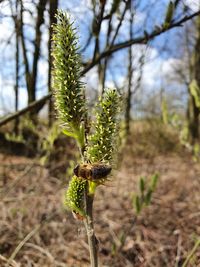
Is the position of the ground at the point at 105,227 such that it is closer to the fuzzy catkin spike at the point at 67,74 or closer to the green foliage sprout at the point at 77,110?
the green foliage sprout at the point at 77,110

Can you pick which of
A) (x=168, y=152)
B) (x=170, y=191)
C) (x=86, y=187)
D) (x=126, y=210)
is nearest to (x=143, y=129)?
(x=168, y=152)

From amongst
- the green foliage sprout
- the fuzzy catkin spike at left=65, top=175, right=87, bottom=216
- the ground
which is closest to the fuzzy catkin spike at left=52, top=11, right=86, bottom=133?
the green foliage sprout

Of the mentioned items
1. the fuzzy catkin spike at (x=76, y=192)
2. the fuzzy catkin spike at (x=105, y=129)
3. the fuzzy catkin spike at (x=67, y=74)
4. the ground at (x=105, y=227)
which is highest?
the fuzzy catkin spike at (x=67, y=74)

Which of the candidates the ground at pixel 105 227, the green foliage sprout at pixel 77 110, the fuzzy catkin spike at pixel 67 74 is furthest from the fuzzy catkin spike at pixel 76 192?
the ground at pixel 105 227

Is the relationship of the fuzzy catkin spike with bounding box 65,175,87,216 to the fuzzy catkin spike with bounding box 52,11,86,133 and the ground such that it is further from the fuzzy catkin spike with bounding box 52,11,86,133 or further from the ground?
the ground

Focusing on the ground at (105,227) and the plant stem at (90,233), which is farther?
the ground at (105,227)

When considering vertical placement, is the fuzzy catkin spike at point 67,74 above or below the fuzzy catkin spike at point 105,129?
above

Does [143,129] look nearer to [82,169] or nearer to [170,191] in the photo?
[170,191]
